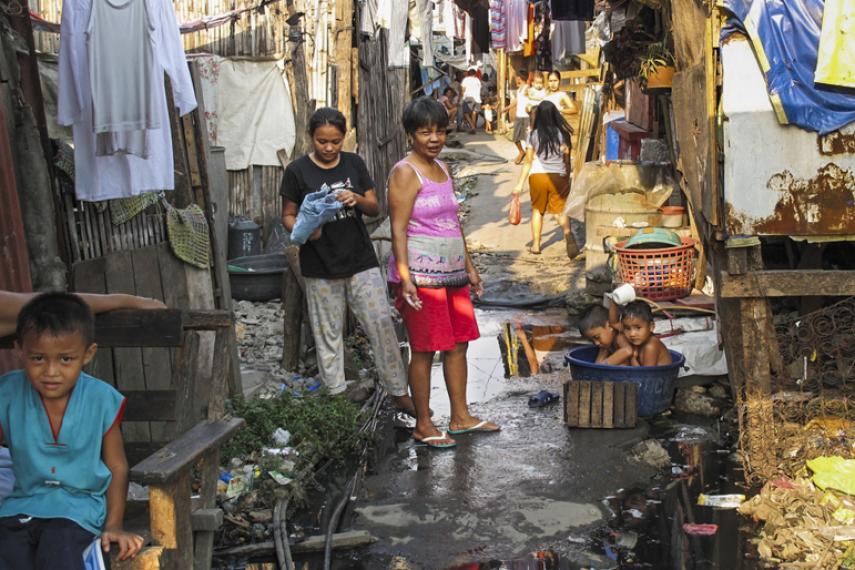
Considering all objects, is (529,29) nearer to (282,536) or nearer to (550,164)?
(550,164)

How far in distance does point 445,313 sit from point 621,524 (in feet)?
5.48

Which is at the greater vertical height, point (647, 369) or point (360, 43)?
point (360, 43)

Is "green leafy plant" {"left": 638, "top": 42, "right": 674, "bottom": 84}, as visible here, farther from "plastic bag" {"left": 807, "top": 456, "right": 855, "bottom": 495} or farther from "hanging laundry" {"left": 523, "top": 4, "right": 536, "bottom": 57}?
"hanging laundry" {"left": 523, "top": 4, "right": 536, "bottom": 57}

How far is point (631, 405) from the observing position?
6062mm

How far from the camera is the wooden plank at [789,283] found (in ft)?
16.4

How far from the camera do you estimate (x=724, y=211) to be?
16.8 feet

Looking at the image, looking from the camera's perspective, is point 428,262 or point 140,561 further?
point 428,262

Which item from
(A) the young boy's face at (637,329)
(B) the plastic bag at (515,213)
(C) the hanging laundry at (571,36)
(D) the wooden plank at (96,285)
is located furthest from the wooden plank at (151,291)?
(C) the hanging laundry at (571,36)

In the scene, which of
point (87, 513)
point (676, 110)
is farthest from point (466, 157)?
point (87, 513)

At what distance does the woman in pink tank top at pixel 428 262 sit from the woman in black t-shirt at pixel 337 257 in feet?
0.60

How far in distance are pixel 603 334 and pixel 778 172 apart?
186cm

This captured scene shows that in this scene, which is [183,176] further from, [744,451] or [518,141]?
[518,141]

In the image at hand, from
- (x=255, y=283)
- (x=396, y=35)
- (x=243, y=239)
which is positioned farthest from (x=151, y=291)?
(x=396, y=35)

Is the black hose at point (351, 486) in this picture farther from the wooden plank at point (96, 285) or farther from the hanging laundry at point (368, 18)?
the hanging laundry at point (368, 18)
